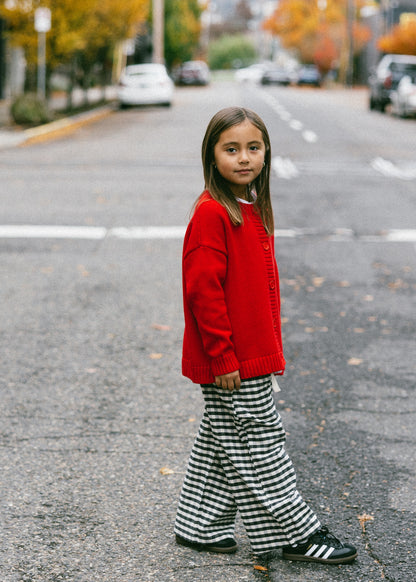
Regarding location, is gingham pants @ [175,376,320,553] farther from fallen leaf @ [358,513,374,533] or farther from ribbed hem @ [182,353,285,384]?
fallen leaf @ [358,513,374,533]

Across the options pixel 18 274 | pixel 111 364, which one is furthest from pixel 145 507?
pixel 18 274

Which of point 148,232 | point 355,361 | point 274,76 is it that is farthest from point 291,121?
point 274,76

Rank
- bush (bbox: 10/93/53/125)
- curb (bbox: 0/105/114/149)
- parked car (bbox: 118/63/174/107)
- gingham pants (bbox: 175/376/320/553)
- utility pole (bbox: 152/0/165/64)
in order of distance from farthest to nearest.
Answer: utility pole (bbox: 152/0/165/64) → parked car (bbox: 118/63/174/107) → bush (bbox: 10/93/53/125) → curb (bbox: 0/105/114/149) → gingham pants (bbox: 175/376/320/553)

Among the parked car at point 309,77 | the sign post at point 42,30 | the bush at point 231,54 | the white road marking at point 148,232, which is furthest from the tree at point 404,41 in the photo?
the bush at point 231,54

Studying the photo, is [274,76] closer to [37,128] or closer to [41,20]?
[41,20]

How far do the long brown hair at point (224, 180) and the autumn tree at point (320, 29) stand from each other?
57.4 meters

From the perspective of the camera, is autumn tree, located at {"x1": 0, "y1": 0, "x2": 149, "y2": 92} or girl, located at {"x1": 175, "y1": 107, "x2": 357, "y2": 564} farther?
autumn tree, located at {"x1": 0, "y1": 0, "x2": 149, "y2": 92}

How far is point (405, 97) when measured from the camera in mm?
27391

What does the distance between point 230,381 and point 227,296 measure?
0.89 feet

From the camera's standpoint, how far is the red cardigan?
2.98m

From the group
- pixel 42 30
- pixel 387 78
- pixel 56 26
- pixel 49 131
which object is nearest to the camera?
pixel 49 131

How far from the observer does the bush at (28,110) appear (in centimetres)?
2286

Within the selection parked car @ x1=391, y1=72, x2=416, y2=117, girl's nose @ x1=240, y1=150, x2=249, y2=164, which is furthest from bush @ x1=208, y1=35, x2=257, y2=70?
girl's nose @ x1=240, y1=150, x2=249, y2=164

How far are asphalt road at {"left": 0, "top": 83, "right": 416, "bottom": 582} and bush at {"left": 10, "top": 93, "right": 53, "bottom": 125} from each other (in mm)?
10139
